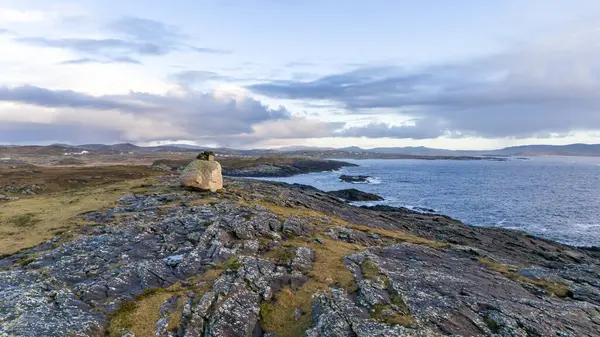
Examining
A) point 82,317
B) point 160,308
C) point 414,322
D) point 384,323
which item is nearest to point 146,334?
point 160,308

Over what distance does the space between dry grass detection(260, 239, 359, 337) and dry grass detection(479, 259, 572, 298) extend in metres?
14.0

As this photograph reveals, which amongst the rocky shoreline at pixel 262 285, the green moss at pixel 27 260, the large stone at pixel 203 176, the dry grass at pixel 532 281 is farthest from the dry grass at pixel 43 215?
the dry grass at pixel 532 281

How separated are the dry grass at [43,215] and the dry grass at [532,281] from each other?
40130 millimetres

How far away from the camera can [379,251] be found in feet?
113

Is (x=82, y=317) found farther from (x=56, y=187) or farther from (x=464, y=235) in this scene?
(x=56, y=187)

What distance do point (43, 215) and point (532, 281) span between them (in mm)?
48965

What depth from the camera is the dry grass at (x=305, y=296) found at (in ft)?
68.7

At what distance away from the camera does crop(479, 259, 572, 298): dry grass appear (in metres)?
28.7

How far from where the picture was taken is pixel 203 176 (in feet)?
168

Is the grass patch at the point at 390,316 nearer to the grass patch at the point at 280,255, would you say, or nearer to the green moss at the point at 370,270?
the green moss at the point at 370,270

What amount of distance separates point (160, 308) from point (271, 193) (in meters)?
38.1

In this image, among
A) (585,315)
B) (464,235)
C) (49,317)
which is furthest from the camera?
(464,235)

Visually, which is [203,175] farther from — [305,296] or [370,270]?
[305,296]

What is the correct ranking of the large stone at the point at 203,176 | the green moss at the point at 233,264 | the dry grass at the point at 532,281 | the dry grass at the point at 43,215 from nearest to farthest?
the green moss at the point at 233,264 < the dry grass at the point at 532,281 < the dry grass at the point at 43,215 < the large stone at the point at 203,176
